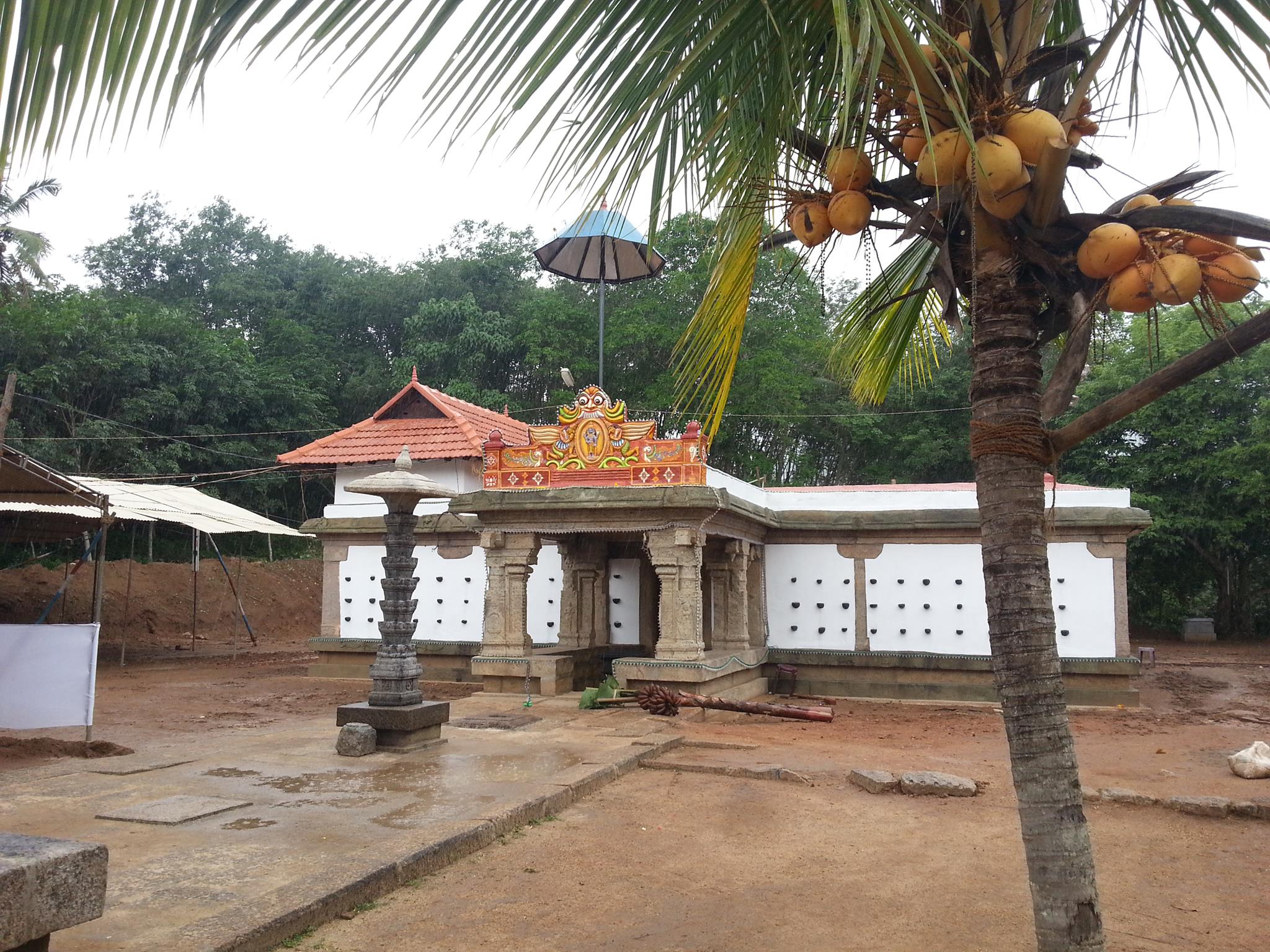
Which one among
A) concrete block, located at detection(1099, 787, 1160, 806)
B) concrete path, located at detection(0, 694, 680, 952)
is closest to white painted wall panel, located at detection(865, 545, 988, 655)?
concrete path, located at detection(0, 694, 680, 952)

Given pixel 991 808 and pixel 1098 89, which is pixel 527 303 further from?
pixel 1098 89

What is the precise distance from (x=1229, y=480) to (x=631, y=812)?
74.9ft

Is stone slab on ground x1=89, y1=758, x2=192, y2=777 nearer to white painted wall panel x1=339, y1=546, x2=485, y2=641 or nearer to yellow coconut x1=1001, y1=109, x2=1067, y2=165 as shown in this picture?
yellow coconut x1=1001, y1=109, x2=1067, y2=165

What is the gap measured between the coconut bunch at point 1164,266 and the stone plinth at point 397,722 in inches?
277

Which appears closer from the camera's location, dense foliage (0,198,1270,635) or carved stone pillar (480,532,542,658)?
carved stone pillar (480,532,542,658)

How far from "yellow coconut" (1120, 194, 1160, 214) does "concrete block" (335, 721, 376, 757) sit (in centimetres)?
717

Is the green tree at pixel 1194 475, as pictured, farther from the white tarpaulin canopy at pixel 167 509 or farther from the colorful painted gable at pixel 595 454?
the white tarpaulin canopy at pixel 167 509

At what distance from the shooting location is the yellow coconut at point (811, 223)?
2.81m

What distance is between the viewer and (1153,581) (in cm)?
2631

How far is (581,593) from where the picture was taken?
14852 mm

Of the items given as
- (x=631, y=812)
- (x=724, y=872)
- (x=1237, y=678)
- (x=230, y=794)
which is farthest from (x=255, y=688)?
(x=1237, y=678)

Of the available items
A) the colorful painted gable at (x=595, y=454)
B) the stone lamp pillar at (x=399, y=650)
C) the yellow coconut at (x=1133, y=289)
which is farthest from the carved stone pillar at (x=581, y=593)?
the yellow coconut at (x=1133, y=289)

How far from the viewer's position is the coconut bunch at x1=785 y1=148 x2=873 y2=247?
2688 millimetres

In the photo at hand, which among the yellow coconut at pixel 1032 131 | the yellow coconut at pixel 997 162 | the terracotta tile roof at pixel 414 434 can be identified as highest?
the terracotta tile roof at pixel 414 434
